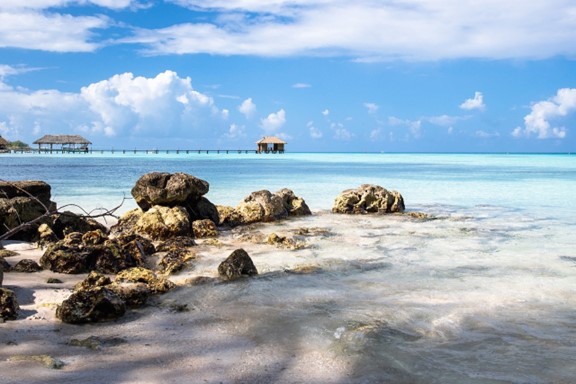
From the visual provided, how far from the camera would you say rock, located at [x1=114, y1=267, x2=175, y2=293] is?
5434 millimetres

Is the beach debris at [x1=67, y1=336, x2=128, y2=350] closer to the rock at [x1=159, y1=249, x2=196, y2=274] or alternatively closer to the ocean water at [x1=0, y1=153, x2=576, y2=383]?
the ocean water at [x1=0, y1=153, x2=576, y2=383]

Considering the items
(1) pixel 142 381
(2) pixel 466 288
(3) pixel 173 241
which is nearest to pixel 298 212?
(3) pixel 173 241

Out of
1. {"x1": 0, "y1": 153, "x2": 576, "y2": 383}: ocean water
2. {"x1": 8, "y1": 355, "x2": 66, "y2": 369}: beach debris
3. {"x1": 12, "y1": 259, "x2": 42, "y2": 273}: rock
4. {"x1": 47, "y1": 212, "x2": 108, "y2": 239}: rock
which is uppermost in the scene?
{"x1": 47, "y1": 212, "x2": 108, "y2": 239}: rock

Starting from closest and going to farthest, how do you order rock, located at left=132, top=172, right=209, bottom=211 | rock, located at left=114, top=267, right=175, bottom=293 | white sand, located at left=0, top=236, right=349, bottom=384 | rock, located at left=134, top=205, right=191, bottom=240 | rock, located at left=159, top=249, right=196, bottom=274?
white sand, located at left=0, top=236, right=349, bottom=384, rock, located at left=114, top=267, right=175, bottom=293, rock, located at left=159, top=249, right=196, bottom=274, rock, located at left=134, top=205, right=191, bottom=240, rock, located at left=132, top=172, right=209, bottom=211

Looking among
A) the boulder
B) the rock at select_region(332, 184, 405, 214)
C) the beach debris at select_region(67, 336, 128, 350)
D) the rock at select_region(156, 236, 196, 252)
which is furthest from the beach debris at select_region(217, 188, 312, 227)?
the beach debris at select_region(67, 336, 128, 350)

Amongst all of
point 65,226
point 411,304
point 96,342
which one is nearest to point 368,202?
point 65,226

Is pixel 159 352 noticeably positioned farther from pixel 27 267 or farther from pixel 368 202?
pixel 368 202

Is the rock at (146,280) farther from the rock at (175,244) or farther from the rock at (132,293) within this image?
the rock at (175,244)

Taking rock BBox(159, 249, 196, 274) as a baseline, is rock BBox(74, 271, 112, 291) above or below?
above

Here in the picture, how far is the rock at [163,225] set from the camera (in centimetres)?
905

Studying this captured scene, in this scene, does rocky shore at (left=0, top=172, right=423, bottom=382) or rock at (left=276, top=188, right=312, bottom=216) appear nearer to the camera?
rocky shore at (left=0, top=172, right=423, bottom=382)

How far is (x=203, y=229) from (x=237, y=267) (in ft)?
11.2

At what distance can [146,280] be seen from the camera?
5.59m

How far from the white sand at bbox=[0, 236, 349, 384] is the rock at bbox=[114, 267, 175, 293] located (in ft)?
1.77
